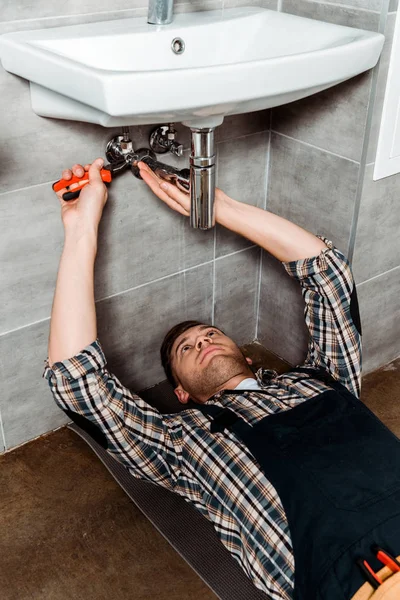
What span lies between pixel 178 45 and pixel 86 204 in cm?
42

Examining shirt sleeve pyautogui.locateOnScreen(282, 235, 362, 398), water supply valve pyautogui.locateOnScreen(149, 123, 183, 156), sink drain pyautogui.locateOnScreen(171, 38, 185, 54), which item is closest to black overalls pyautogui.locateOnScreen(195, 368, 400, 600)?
shirt sleeve pyautogui.locateOnScreen(282, 235, 362, 398)

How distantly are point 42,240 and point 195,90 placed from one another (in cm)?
66

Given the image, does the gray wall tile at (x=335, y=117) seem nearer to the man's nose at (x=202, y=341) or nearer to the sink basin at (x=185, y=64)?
the sink basin at (x=185, y=64)

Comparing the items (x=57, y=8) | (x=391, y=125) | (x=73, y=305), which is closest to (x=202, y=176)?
(x=73, y=305)

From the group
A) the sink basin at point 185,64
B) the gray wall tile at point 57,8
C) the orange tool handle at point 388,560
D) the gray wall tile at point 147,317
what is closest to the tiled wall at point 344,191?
the sink basin at point 185,64

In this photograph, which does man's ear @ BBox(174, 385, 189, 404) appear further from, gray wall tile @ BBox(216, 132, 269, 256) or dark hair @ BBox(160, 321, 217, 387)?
gray wall tile @ BBox(216, 132, 269, 256)

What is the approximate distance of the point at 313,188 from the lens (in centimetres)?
191

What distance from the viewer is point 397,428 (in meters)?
1.95

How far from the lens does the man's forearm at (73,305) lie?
1307 millimetres

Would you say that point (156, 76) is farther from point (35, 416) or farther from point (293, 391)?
point (35, 416)

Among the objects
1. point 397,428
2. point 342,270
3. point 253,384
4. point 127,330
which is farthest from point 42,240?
point 397,428

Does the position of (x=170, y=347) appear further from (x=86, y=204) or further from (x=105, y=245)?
(x=86, y=204)

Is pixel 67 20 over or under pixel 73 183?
over

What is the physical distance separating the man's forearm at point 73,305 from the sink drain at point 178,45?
483 millimetres
